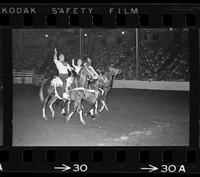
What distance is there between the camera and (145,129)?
15.8ft

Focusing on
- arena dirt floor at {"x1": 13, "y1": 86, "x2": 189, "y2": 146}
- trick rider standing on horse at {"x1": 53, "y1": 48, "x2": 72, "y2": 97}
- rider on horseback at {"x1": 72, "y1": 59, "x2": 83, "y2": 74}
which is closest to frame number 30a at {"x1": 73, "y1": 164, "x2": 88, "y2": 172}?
arena dirt floor at {"x1": 13, "y1": 86, "x2": 189, "y2": 146}

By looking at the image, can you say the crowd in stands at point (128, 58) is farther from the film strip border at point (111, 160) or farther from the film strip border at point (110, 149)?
the film strip border at point (111, 160)

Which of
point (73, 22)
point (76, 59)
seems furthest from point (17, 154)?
point (73, 22)

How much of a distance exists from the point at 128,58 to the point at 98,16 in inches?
20.9

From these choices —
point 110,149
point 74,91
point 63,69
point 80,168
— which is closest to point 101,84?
point 74,91

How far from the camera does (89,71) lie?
4.86 meters

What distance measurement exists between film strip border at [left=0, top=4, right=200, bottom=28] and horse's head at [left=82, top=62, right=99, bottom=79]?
16.1 inches

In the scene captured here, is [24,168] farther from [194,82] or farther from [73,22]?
[194,82]

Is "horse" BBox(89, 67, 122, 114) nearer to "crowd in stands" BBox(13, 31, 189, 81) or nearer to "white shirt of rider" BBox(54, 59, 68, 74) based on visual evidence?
"crowd in stands" BBox(13, 31, 189, 81)

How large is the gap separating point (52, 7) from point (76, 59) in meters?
0.59

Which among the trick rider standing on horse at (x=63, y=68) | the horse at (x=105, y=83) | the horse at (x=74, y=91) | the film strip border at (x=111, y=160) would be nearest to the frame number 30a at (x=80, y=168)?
the film strip border at (x=111, y=160)

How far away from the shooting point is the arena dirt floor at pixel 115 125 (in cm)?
482

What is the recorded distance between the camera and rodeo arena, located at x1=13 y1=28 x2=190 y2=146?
4809 millimetres

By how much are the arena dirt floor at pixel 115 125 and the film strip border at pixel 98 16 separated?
695 mm
